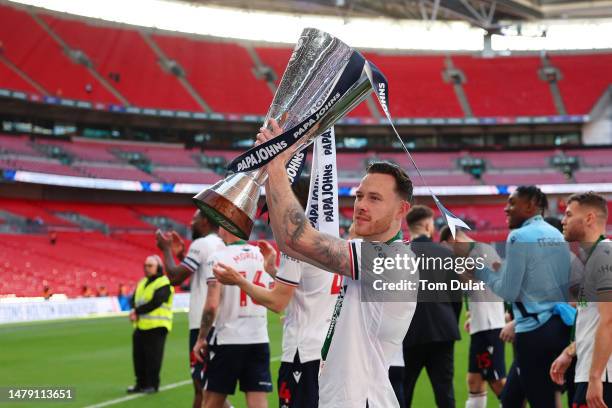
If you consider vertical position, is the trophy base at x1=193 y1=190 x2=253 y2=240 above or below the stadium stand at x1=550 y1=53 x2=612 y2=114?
below

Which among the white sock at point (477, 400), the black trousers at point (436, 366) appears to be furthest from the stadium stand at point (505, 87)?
the black trousers at point (436, 366)

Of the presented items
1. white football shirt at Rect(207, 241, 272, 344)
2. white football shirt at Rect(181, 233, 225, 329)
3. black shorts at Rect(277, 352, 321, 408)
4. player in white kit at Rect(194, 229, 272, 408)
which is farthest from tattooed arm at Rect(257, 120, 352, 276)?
white football shirt at Rect(181, 233, 225, 329)

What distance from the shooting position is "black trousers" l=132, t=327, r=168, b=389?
32.7 feet

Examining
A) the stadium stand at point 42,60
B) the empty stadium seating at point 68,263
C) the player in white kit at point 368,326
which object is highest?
the stadium stand at point 42,60

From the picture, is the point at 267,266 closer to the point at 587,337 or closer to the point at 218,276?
the point at 218,276

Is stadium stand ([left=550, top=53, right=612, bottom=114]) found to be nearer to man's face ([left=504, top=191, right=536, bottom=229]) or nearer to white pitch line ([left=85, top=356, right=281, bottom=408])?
white pitch line ([left=85, top=356, right=281, bottom=408])

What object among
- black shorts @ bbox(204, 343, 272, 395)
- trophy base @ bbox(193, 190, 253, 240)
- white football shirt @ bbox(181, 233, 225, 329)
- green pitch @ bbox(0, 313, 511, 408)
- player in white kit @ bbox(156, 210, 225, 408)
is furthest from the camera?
green pitch @ bbox(0, 313, 511, 408)

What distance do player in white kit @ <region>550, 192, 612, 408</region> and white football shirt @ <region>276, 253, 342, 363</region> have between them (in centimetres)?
147

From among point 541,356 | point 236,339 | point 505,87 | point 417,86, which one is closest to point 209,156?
point 417,86

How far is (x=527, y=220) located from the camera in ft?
17.2

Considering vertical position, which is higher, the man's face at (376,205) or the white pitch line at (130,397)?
the man's face at (376,205)

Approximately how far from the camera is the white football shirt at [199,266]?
7.05 m

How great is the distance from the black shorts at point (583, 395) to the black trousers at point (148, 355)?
22.0 ft

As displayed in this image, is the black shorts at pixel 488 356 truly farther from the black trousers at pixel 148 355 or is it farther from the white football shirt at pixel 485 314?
the black trousers at pixel 148 355
